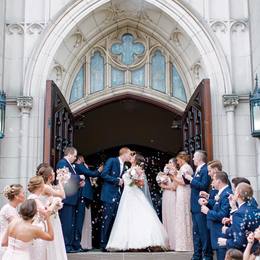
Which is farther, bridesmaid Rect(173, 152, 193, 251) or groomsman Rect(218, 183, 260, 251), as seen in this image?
bridesmaid Rect(173, 152, 193, 251)

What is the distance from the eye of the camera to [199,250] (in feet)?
24.7

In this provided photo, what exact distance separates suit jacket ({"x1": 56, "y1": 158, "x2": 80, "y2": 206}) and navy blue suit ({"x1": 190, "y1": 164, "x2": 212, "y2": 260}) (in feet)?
5.75

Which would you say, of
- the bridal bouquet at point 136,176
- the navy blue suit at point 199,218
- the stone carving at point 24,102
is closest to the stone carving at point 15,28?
the stone carving at point 24,102

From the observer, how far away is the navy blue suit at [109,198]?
336 inches

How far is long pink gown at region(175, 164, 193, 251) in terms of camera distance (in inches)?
322

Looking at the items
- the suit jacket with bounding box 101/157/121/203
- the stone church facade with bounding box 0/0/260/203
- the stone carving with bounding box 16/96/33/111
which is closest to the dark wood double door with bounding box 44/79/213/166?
the stone church facade with bounding box 0/0/260/203

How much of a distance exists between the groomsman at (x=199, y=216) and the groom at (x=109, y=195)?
1.38 meters

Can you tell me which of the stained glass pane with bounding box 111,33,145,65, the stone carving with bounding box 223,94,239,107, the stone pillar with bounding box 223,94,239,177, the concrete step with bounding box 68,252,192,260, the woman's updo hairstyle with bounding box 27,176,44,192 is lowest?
the concrete step with bounding box 68,252,192,260

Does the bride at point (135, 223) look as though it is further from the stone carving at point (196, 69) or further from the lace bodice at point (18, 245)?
the lace bodice at point (18, 245)

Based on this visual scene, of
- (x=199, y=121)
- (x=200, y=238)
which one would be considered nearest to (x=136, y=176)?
(x=200, y=238)

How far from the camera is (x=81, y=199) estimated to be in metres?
8.63

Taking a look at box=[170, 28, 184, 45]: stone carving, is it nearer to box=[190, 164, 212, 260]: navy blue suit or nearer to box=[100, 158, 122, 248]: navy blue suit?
box=[100, 158, 122, 248]: navy blue suit

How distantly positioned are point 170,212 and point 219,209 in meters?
2.25

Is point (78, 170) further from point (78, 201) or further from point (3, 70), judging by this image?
point (3, 70)
